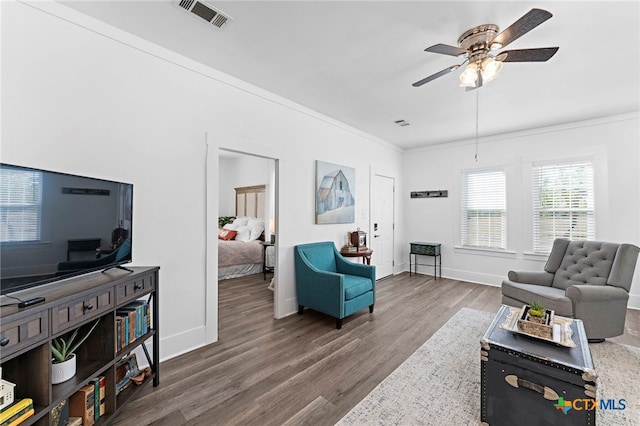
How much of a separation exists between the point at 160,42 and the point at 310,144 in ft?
6.86

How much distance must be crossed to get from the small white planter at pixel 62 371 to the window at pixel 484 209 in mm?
5895

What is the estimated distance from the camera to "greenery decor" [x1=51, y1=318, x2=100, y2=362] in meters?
1.53

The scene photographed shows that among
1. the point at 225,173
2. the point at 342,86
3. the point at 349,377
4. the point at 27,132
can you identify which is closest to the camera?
the point at 27,132

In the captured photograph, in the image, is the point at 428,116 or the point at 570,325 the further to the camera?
the point at 428,116

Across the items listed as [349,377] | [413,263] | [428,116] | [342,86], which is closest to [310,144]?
[342,86]

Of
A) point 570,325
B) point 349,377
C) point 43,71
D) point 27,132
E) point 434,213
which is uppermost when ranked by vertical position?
point 43,71

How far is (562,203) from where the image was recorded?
179 inches

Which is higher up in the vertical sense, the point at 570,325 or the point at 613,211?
the point at 613,211

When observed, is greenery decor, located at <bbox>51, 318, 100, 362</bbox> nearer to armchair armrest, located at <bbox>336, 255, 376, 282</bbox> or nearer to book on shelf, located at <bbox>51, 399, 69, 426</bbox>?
Answer: book on shelf, located at <bbox>51, 399, 69, 426</bbox>

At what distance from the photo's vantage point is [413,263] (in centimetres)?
630

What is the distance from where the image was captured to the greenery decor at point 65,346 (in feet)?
5.01

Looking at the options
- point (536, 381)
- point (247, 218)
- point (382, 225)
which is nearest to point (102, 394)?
point (536, 381)

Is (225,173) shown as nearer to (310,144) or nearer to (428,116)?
(310,144)

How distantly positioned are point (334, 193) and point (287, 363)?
2.57 metres
